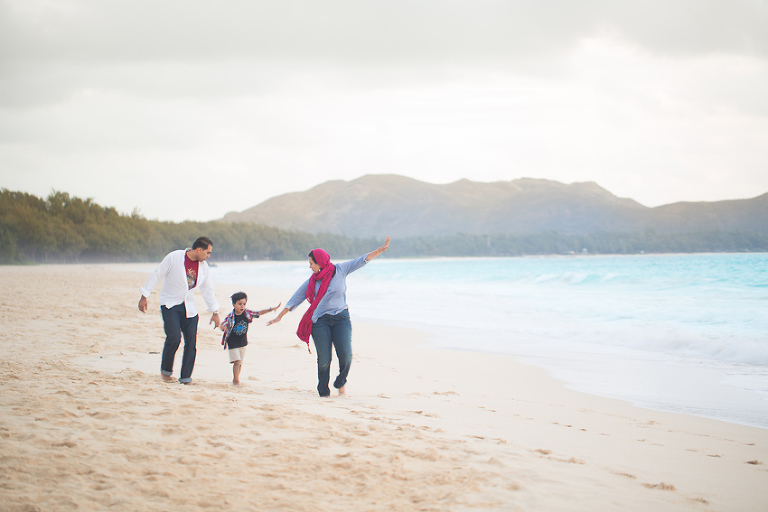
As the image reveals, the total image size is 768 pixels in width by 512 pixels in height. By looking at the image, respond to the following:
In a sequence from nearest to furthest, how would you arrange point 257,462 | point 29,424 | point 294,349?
point 257,462 < point 29,424 < point 294,349

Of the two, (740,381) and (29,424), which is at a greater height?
(29,424)

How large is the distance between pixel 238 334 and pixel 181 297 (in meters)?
0.74

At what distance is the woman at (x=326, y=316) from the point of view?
571cm

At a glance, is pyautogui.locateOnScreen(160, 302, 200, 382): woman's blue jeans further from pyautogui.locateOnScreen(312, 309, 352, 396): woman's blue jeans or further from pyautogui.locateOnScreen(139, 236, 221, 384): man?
pyautogui.locateOnScreen(312, 309, 352, 396): woman's blue jeans

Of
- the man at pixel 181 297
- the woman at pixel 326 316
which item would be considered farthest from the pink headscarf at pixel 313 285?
the man at pixel 181 297

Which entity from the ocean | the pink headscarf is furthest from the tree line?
the pink headscarf

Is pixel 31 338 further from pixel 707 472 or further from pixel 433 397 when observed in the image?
pixel 707 472

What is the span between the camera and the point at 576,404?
6.06 metres

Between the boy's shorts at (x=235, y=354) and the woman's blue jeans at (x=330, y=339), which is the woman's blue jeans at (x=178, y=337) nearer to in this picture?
the boy's shorts at (x=235, y=354)

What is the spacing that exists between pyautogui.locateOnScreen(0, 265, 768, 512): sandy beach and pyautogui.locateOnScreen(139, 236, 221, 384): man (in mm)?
307

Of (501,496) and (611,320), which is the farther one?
(611,320)

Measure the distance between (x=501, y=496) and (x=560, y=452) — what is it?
1082mm

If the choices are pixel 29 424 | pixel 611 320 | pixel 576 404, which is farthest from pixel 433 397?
pixel 611 320

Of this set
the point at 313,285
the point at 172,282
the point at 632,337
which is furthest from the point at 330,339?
the point at 632,337
